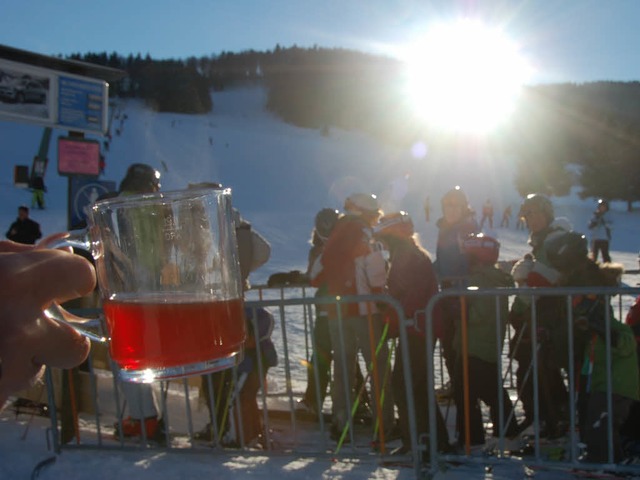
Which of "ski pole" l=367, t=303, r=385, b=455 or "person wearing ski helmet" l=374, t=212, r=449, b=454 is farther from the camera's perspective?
"person wearing ski helmet" l=374, t=212, r=449, b=454

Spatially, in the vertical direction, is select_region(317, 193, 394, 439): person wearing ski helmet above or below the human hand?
below

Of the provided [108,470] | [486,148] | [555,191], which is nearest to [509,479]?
[108,470]

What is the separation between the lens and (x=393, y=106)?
9062cm

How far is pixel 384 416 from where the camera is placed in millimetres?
4613

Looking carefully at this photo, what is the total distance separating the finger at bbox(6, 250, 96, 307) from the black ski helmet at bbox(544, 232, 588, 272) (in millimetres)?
3648

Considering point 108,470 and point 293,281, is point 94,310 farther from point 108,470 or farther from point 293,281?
point 293,281

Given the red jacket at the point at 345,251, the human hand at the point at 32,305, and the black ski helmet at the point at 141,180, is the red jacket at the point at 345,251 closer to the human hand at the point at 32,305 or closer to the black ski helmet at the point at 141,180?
the black ski helmet at the point at 141,180

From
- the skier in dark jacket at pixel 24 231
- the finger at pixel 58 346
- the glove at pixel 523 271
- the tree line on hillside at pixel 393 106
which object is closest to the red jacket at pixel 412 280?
the glove at pixel 523 271

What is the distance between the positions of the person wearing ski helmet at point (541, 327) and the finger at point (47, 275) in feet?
12.1

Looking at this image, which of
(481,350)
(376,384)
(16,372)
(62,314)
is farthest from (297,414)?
(16,372)

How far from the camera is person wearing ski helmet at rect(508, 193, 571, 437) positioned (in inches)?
160

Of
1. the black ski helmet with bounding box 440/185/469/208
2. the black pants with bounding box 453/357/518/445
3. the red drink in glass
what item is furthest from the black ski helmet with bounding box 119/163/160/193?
the black ski helmet with bounding box 440/185/469/208

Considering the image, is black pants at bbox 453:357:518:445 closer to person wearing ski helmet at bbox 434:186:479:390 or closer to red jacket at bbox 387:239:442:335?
red jacket at bbox 387:239:442:335

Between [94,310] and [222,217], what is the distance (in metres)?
2.60
